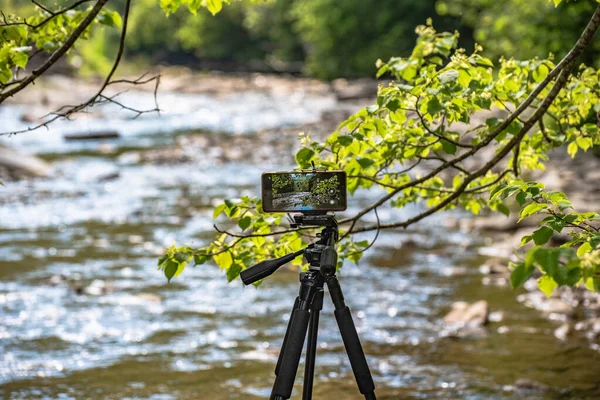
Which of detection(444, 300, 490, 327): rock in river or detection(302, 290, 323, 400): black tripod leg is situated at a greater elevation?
detection(302, 290, 323, 400): black tripod leg

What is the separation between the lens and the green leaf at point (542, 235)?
2.62m

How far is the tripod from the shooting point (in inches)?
98.2

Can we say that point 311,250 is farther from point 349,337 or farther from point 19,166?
point 19,166

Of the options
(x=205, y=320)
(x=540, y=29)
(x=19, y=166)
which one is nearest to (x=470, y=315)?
(x=205, y=320)

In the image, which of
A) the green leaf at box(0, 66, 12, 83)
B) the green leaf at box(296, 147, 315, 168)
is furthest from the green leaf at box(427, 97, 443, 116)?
the green leaf at box(0, 66, 12, 83)

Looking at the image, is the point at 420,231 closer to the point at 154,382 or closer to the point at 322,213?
the point at 154,382

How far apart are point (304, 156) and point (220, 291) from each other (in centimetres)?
496

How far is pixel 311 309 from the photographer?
2.59m

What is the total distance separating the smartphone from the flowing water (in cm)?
299

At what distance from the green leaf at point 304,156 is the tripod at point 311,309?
63 cm

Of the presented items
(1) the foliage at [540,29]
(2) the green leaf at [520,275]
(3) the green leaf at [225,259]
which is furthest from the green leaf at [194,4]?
(1) the foliage at [540,29]

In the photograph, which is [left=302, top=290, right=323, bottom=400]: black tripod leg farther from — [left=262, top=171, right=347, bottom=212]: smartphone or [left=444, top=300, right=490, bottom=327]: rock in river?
[left=444, top=300, right=490, bottom=327]: rock in river

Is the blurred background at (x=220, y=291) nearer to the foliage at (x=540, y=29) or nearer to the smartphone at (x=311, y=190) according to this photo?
the foliage at (x=540, y=29)

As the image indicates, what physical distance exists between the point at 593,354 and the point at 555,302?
126 cm
